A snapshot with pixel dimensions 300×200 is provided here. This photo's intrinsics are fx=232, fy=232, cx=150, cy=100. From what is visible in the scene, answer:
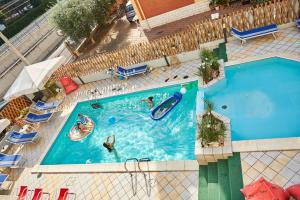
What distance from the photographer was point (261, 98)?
9461 millimetres

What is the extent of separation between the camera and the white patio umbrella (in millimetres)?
14245

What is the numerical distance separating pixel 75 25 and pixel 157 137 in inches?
563

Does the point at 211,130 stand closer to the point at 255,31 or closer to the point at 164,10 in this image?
the point at 255,31

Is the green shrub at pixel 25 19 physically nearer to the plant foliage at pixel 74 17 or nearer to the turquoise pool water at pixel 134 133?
the plant foliage at pixel 74 17

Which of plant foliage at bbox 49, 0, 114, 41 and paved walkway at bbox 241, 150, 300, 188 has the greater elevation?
plant foliage at bbox 49, 0, 114, 41

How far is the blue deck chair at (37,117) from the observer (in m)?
14.5

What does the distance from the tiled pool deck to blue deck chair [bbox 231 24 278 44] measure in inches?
15.7

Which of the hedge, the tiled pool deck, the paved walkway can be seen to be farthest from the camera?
the hedge

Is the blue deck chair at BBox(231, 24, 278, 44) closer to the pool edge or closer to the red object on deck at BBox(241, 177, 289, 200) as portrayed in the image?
the pool edge

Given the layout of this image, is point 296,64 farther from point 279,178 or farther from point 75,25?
point 75,25

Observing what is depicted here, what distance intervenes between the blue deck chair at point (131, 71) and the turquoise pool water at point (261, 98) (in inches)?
192

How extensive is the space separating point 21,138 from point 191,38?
11409mm

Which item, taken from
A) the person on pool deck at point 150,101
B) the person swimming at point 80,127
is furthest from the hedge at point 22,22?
the person on pool deck at point 150,101

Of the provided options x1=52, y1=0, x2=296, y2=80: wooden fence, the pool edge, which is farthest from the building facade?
the pool edge
